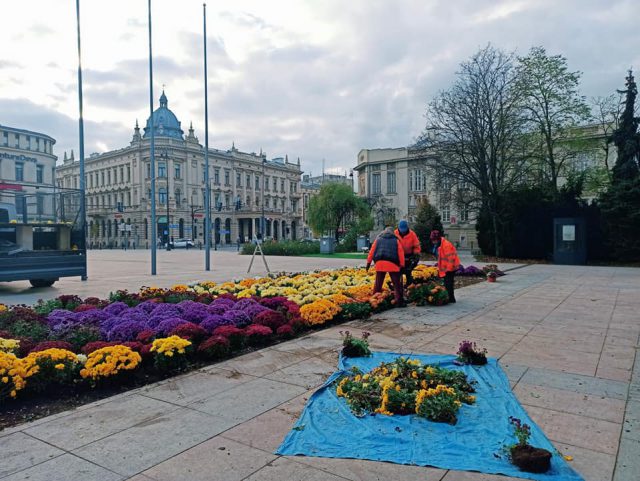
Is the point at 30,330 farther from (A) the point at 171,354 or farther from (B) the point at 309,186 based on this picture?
(B) the point at 309,186

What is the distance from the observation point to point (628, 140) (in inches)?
1106

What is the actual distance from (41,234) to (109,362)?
486 inches

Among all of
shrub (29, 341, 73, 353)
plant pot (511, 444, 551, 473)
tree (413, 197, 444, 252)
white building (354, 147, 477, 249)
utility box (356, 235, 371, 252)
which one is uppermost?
white building (354, 147, 477, 249)

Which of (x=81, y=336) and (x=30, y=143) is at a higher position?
(x=30, y=143)

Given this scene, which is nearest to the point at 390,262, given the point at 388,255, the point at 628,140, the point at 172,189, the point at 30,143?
the point at 388,255

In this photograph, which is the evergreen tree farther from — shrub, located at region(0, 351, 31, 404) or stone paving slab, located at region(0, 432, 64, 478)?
stone paving slab, located at region(0, 432, 64, 478)

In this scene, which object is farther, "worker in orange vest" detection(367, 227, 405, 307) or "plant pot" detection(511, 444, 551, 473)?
"worker in orange vest" detection(367, 227, 405, 307)

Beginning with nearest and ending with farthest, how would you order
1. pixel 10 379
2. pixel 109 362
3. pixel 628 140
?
1. pixel 10 379
2. pixel 109 362
3. pixel 628 140

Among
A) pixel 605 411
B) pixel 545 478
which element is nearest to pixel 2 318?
pixel 545 478

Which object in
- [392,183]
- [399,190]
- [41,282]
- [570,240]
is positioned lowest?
[41,282]

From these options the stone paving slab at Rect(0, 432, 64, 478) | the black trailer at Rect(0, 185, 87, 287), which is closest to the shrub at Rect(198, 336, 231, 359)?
the stone paving slab at Rect(0, 432, 64, 478)

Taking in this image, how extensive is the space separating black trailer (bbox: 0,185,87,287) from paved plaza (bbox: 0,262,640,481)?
36.0 feet

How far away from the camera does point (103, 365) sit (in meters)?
4.81

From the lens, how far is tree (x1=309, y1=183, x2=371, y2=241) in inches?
2048
